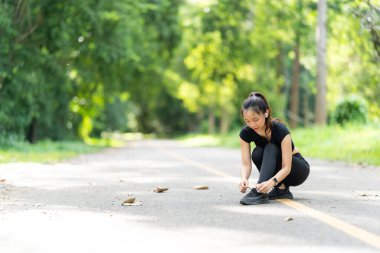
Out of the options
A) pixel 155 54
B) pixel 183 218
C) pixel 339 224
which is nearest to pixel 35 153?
pixel 183 218

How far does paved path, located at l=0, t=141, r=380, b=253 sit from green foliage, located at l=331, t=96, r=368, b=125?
46.9 ft

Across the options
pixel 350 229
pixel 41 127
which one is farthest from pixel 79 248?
pixel 41 127

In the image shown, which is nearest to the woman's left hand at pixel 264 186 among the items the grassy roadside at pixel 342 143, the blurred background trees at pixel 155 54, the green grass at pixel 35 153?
the grassy roadside at pixel 342 143

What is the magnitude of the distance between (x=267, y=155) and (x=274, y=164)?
12 cm

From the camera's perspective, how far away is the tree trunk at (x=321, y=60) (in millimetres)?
26359

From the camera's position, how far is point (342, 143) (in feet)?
62.4

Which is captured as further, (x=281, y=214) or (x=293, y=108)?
(x=293, y=108)

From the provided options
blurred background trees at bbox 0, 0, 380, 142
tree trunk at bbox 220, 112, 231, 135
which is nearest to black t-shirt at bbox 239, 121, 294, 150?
blurred background trees at bbox 0, 0, 380, 142

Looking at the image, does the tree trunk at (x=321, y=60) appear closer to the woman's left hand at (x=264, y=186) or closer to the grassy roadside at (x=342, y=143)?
the grassy roadside at (x=342, y=143)

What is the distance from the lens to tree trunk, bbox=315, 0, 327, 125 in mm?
26359

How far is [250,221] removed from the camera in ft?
19.5

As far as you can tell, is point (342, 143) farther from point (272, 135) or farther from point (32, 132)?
point (32, 132)

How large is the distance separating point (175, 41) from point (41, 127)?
9.10 m

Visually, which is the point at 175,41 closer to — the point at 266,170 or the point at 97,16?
the point at 97,16
